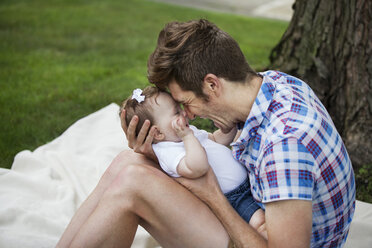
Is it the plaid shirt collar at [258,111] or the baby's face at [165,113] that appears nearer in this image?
the plaid shirt collar at [258,111]

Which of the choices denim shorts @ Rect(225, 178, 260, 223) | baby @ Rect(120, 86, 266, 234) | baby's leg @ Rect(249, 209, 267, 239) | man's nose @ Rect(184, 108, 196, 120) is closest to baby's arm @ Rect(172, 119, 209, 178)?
baby @ Rect(120, 86, 266, 234)

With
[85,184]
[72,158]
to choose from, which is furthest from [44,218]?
[72,158]

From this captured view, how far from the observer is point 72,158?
11.7 feet

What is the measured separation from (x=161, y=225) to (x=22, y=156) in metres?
1.81

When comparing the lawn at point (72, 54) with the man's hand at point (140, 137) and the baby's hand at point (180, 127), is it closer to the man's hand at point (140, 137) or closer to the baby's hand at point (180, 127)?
the man's hand at point (140, 137)

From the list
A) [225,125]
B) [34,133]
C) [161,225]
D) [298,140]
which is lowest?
[34,133]

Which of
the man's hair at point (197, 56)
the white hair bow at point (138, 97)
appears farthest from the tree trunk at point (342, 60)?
the white hair bow at point (138, 97)

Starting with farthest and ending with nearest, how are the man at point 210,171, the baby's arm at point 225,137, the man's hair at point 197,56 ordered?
1. the baby's arm at point 225,137
2. the man's hair at point 197,56
3. the man at point 210,171

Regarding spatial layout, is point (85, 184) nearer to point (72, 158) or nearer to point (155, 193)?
point (72, 158)

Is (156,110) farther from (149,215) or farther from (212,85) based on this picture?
(149,215)

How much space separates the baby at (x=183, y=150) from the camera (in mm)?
2184

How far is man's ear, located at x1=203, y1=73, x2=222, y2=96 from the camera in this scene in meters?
2.04

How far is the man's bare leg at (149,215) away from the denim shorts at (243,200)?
159 millimetres

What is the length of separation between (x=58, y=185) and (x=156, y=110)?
133 cm
